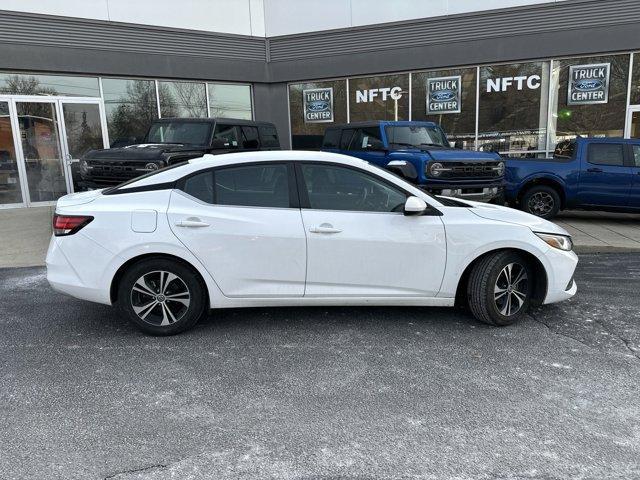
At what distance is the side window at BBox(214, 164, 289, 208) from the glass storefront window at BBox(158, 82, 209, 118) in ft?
34.5

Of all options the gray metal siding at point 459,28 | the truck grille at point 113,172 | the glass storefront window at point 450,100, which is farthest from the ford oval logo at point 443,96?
→ the truck grille at point 113,172

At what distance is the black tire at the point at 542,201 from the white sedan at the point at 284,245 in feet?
19.0

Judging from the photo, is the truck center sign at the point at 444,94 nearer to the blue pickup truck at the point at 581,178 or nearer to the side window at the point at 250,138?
the blue pickup truck at the point at 581,178

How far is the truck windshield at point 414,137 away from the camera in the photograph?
382 inches

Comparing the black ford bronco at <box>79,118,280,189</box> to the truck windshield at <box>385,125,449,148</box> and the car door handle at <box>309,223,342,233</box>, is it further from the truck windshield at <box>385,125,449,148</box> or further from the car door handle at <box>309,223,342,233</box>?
the car door handle at <box>309,223,342,233</box>

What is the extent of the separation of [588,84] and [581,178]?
181 inches

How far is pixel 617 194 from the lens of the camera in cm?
939

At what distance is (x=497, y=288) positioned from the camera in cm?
446

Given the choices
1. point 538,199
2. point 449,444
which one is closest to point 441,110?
point 538,199

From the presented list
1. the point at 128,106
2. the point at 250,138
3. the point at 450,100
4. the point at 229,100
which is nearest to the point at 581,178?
the point at 450,100

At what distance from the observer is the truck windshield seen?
9.71m

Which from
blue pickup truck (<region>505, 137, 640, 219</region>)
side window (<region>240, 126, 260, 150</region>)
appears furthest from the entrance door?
blue pickup truck (<region>505, 137, 640, 219</region>)

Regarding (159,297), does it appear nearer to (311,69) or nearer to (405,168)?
(405,168)

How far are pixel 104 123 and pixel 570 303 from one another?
39.6 ft
